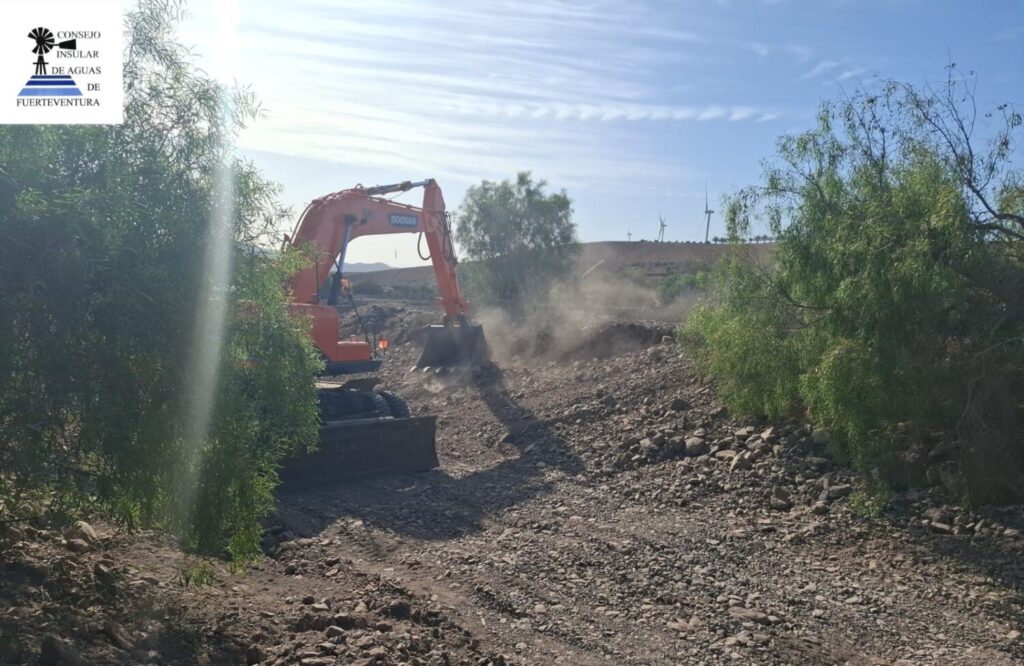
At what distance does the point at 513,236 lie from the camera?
115ft

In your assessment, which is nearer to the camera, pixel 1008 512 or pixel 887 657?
pixel 887 657

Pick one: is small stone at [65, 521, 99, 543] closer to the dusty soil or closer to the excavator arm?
the excavator arm

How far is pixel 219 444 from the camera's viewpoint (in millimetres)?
6102

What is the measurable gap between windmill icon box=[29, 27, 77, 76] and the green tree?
27864mm

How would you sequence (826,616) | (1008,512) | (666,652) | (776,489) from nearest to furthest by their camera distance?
(666,652) → (826,616) → (1008,512) → (776,489)

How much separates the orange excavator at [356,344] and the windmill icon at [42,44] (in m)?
3.62

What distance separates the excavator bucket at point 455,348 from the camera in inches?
774

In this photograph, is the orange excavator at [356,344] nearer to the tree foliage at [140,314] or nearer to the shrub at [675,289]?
the tree foliage at [140,314]

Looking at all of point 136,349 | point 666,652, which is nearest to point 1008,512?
point 666,652

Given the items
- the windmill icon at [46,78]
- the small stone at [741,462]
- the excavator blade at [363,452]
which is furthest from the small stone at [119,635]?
the small stone at [741,462]

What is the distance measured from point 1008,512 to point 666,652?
4.63 meters

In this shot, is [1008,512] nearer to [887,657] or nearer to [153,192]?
[887,657]

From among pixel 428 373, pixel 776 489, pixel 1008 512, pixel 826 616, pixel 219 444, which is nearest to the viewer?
pixel 219 444

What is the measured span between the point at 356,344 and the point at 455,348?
680 cm
